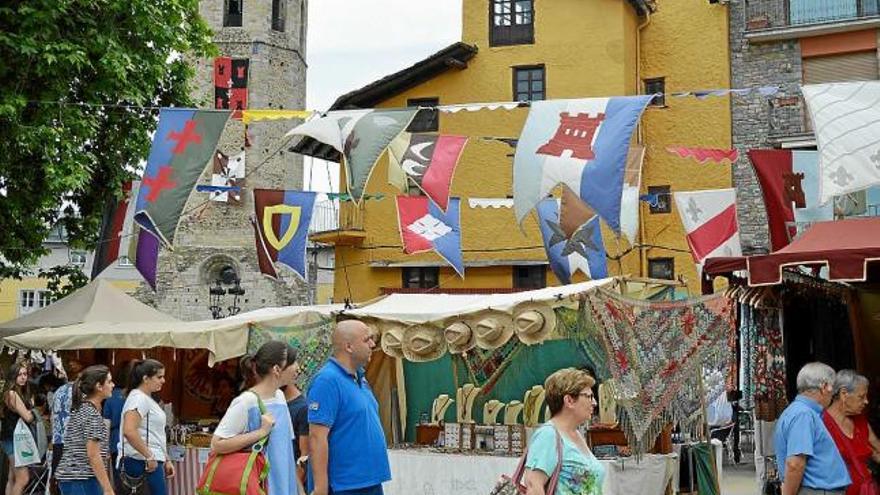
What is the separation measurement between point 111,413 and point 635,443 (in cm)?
491

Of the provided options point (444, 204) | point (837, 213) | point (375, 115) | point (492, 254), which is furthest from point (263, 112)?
point (492, 254)

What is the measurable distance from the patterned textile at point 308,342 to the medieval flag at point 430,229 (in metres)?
3.11

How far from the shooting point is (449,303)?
480 inches

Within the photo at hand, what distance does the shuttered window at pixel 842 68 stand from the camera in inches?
910

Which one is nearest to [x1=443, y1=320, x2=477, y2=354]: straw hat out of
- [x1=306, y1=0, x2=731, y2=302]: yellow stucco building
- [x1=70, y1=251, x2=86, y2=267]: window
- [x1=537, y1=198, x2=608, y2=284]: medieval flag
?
[x1=537, y1=198, x2=608, y2=284]: medieval flag

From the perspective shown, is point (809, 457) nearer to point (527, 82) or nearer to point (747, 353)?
point (747, 353)

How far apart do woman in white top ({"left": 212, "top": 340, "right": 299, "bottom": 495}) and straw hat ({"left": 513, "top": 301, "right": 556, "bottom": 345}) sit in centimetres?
457

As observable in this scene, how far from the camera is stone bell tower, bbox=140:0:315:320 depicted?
42.3m

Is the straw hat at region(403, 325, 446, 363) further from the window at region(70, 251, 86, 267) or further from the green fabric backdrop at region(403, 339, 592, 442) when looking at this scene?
the window at region(70, 251, 86, 267)

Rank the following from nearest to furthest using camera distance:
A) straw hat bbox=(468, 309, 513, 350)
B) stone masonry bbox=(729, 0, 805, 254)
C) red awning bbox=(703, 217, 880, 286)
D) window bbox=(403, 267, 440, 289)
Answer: red awning bbox=(703, 217, 880, 286) → straw hat bbox=(468, 309, 513, 350) → stone masonry bbox=(729, 0, 805, 254) → window bbox=(403, 267, 440, 289)

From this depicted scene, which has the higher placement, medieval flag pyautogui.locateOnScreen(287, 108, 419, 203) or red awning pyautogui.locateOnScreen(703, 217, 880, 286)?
medieval flag pyautogui.locateOnScreen(287, 108, 419, 203)

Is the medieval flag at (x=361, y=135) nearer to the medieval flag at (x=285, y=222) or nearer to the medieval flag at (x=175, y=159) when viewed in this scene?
the medieval flag at (x=175, y=159)

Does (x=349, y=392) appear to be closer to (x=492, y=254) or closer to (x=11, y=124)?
(x=11, y=124)

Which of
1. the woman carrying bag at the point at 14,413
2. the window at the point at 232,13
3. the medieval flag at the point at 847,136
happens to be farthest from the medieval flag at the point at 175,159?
the window at the point at 232,13
